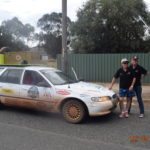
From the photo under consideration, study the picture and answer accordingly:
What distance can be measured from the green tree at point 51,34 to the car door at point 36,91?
202ft

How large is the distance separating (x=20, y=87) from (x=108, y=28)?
21555mm

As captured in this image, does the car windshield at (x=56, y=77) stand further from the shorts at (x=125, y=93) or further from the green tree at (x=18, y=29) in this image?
the green tree at (x=18, y=29)

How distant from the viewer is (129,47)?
2962 centimetres

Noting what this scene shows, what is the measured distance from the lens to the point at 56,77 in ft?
29.9

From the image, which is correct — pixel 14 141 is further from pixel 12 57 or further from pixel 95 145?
pixel 12 57

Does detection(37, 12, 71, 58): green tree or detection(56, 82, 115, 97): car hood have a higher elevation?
detection(37, 12, 71, 58): green tree

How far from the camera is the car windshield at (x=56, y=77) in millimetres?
8780

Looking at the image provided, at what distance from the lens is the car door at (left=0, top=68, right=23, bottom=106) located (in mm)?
8977

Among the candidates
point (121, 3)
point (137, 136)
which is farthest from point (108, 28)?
point (137, 136)

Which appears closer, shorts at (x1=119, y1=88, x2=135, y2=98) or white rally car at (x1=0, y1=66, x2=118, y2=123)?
white rally car at (x1=0, y1=66, x2=118, y2=123)
